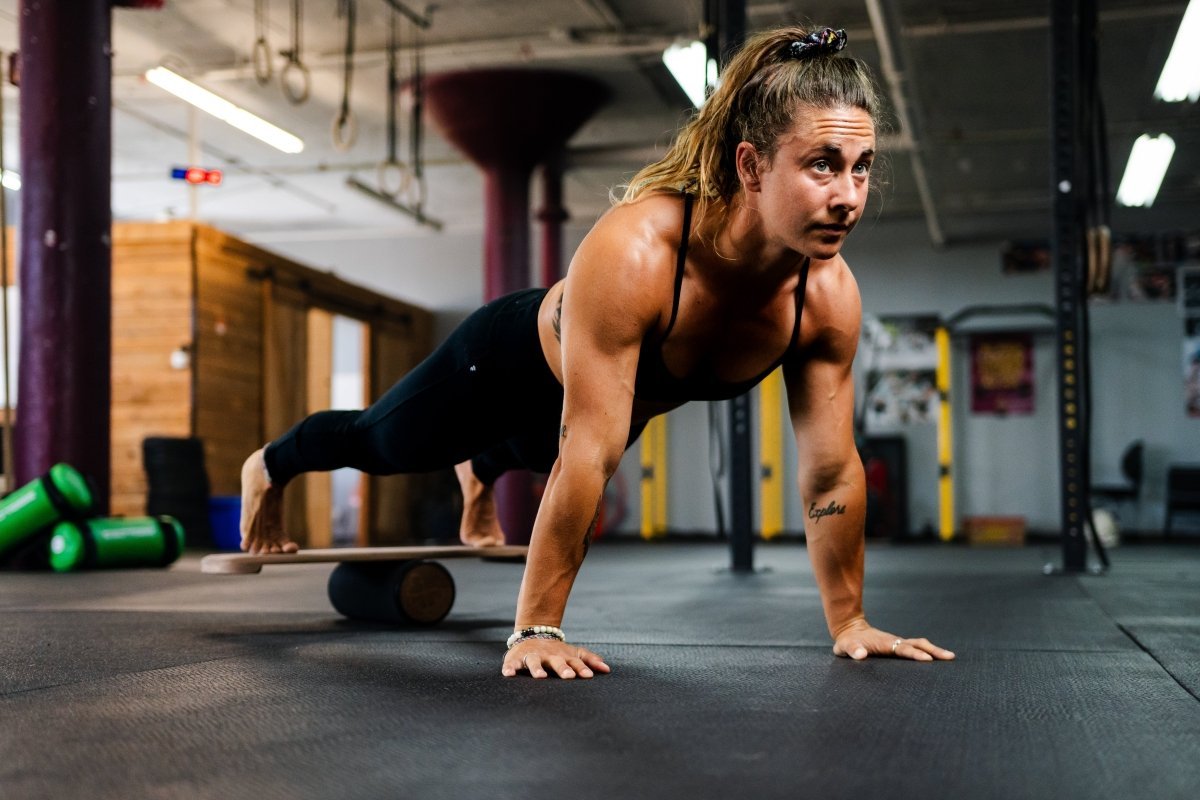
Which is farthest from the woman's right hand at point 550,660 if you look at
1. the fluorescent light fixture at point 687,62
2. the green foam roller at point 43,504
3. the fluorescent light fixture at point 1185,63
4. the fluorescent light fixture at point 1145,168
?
the fluorescent light fixture at point 1145,168

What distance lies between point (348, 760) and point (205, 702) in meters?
0.49

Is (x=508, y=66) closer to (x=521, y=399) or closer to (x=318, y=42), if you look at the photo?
(x=318, y=42)

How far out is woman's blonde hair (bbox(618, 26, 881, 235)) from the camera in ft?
6.07

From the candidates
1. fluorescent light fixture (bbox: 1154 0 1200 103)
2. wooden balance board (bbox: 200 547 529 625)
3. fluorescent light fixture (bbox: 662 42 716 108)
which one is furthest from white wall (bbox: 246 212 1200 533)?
wooden balance board (bbox: 200 547 529 625)

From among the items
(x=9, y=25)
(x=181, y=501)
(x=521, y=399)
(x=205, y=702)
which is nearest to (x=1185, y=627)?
(x=521, y=399)

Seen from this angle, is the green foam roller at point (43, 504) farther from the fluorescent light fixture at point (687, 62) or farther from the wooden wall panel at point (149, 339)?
the fluorescent light fixture at point (687, 62)

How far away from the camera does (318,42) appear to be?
27.1ft

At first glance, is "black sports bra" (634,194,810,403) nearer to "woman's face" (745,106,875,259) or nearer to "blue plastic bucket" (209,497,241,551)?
"woman's face" (745,106,875,259)

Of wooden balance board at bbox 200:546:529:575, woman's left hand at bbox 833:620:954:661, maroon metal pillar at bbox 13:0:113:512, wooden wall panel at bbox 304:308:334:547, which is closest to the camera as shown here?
woman's left hand at bbox 833:620:954:661

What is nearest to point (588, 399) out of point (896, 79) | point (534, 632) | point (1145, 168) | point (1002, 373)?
point (534, 632)

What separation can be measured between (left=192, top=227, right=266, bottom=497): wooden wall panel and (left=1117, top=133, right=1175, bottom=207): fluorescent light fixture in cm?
688

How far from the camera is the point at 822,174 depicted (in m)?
1.83

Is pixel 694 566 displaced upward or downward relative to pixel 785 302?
downward

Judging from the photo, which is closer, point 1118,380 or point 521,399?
point 521,399
